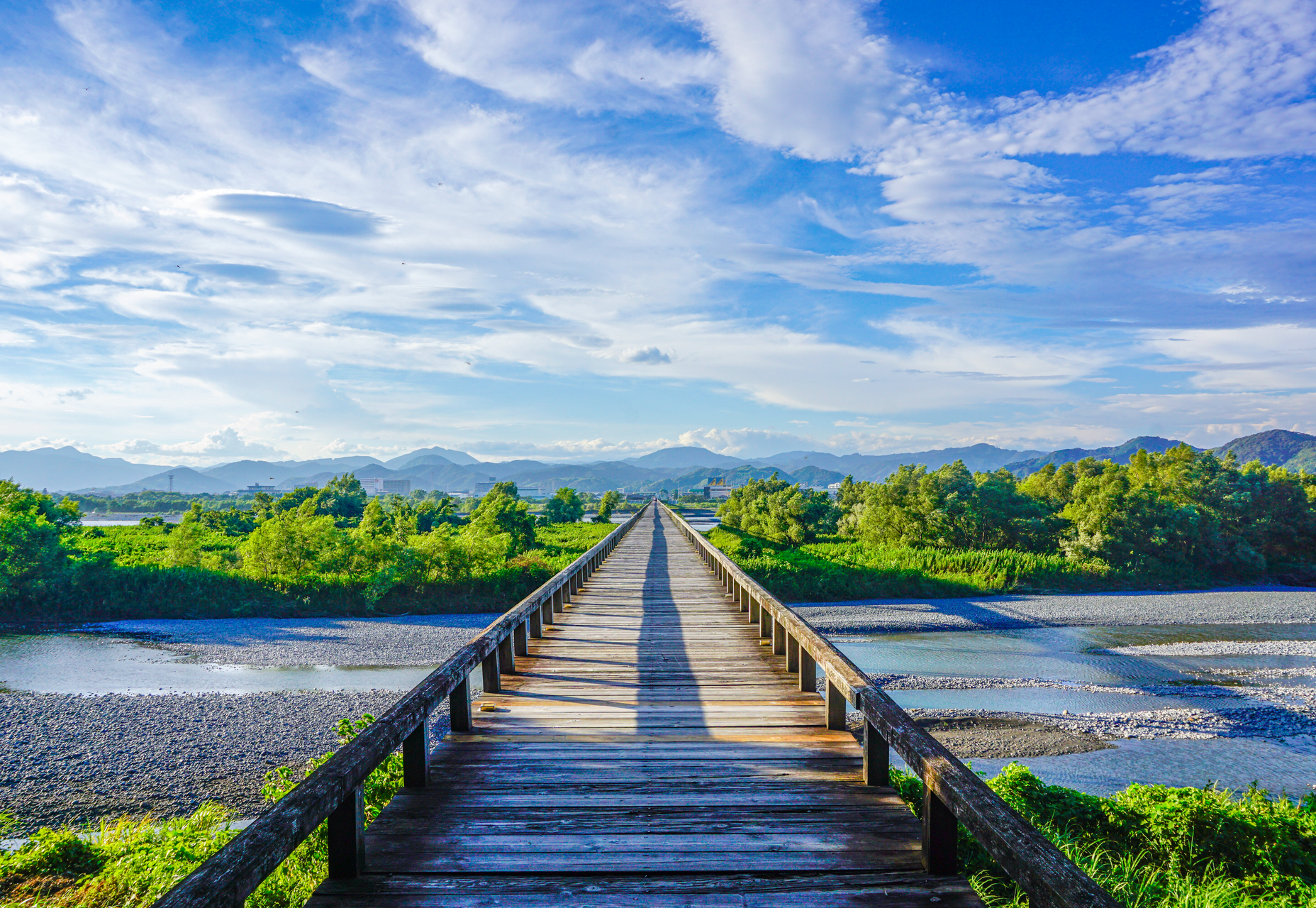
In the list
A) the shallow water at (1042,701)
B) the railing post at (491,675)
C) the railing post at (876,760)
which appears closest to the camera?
the railing post at (876,760)

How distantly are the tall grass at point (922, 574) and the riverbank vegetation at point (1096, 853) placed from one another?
903 inches

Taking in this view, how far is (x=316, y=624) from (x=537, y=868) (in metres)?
27.6

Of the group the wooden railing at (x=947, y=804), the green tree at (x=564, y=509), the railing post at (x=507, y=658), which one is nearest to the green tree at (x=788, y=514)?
the green tree at (x=564, y=509)

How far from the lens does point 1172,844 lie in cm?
616

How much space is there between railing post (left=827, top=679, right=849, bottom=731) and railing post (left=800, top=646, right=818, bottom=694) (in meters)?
0.94

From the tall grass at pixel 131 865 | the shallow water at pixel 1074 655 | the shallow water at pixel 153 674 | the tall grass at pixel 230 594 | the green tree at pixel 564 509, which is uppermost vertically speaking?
the green tree at pixel 564 509

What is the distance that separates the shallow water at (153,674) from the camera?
17.9 meters

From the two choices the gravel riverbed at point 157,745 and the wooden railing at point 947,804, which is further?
the gravel riverbed at point 157,745

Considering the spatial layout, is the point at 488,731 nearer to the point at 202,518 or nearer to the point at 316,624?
the point at 316,624

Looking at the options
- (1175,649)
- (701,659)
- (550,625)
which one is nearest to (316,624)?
(550,625)

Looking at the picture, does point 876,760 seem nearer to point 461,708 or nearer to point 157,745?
point 461,708

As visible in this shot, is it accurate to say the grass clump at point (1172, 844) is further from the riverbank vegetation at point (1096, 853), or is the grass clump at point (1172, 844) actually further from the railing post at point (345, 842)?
the railing post at point (345, 842)

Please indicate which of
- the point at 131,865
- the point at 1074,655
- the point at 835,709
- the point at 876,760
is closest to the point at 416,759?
the point at 876,760

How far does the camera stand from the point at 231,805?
432 inches
